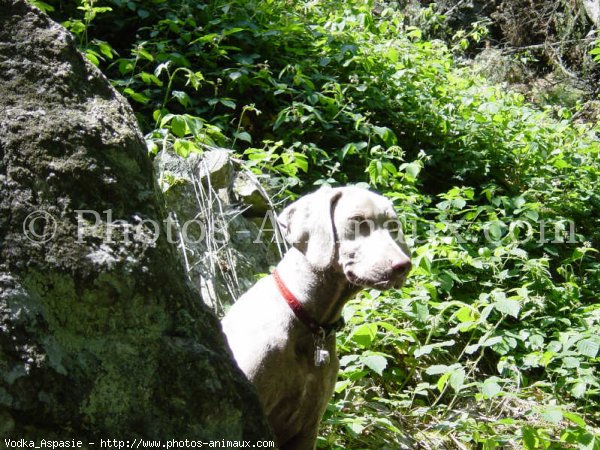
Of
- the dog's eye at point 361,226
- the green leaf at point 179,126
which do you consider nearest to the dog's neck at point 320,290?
the dog's eye at point 361,226

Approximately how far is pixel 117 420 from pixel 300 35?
569cm

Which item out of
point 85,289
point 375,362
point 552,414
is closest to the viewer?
point 85,289

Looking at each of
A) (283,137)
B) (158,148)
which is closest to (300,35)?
(283,137)

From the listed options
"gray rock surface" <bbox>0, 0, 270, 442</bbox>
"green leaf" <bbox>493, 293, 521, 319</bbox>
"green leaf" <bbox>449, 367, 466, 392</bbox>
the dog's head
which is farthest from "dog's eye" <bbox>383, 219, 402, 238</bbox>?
"green leaf" <bbox>493, 293, 521, 319</bbox>

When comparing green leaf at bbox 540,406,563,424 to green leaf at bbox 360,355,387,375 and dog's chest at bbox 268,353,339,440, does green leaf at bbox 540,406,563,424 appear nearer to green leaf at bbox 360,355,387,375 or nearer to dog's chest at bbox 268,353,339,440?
green leaf at bbox 360,355,387,375

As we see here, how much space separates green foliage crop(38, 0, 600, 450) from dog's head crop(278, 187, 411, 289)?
38.2 inches

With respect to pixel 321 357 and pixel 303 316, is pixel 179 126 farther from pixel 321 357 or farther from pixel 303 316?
pixel 321 357

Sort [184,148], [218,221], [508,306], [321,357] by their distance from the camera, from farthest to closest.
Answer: [218,221], [184,148], [508,306], [321,357]

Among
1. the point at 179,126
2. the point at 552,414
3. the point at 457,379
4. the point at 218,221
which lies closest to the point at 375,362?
the point at 457,379

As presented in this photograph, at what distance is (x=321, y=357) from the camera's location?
245 centimetres

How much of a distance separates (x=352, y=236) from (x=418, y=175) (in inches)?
159

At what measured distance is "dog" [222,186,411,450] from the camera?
243 cm

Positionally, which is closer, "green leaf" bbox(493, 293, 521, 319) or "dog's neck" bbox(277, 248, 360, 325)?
"dog's neck" bbox(277, 248, 360, 325)

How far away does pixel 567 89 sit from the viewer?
Result: 379 inches
